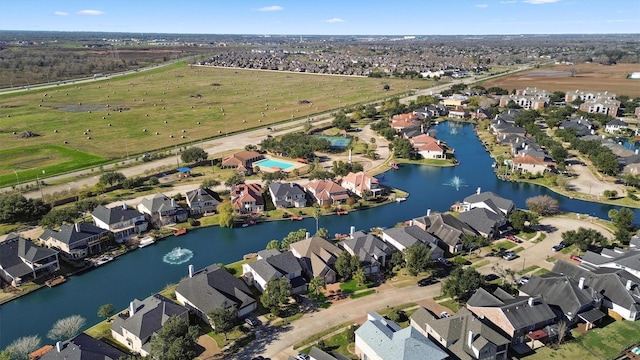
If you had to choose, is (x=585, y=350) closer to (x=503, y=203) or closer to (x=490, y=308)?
(x=490, y=308)

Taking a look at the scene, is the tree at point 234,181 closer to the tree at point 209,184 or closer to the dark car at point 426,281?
the tree at point 209,184

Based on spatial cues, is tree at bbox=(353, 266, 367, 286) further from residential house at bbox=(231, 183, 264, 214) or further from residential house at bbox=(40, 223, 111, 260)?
residential house at bbox=(40, 223, 111, 260)

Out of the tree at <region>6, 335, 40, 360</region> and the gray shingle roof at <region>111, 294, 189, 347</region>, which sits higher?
the gray shingle roof at <region>111, 294, 189, 347</region>

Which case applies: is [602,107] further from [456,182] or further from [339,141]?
[339,141]

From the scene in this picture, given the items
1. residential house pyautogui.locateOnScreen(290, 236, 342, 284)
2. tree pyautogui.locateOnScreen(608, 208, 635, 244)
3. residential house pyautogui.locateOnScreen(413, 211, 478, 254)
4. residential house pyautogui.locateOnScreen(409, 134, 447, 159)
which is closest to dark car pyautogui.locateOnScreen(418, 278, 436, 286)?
residential house pyautogui.locateOnScreen(413, 211, 478, 254)

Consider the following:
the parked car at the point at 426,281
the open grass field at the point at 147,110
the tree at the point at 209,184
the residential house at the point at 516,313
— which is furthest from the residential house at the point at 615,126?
the tree at the point at 209,184

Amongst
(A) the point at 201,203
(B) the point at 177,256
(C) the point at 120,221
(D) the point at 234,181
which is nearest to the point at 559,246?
(B) the point at 177,256
